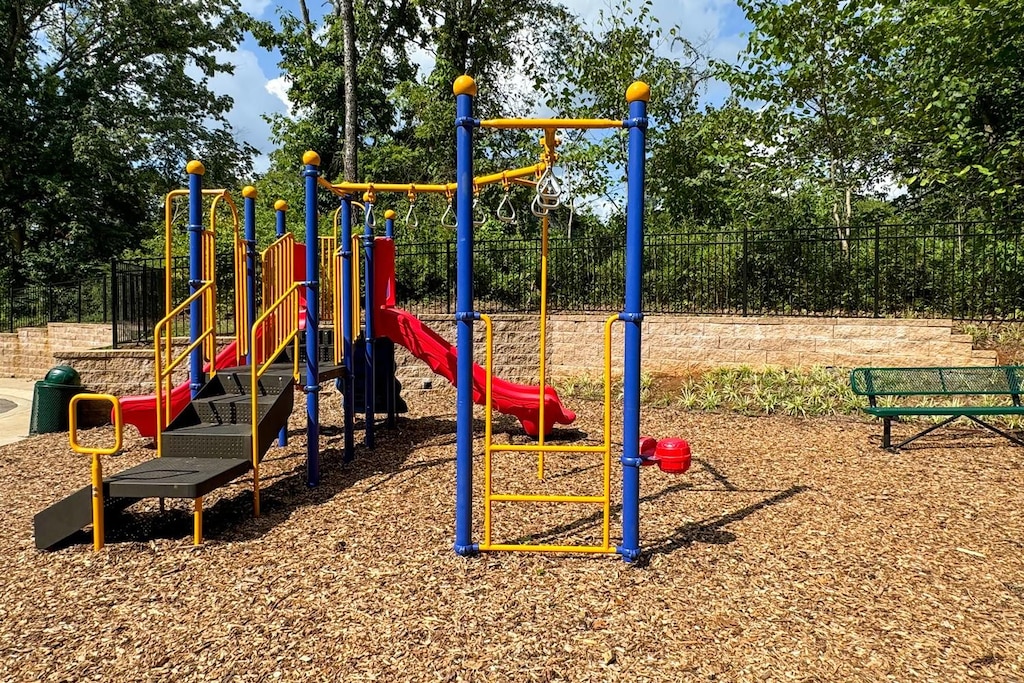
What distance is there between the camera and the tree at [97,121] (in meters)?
19.7

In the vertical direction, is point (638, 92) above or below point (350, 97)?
below

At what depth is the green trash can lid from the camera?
797 cm

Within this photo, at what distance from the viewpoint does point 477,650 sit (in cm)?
293

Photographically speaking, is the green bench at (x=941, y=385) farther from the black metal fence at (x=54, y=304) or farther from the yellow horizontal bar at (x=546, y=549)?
the black metal fence at (x=54, y=304)

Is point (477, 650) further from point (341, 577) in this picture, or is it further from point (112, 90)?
point (112, 90)

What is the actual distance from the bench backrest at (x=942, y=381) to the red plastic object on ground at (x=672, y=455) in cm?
358

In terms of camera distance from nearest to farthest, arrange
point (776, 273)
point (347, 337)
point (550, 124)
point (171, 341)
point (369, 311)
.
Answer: point (550, 124)
point (171, 341)
point (347, 337)
point (369, 311)
point (776, 273)

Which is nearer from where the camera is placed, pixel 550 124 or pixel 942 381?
pixel 550 124

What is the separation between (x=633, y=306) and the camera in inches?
147

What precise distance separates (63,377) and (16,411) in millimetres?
2658

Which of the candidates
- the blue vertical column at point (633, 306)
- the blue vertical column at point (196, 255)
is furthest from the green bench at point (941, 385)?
the blue vertical column at point (196, 255)

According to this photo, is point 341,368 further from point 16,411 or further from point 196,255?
point 16,411

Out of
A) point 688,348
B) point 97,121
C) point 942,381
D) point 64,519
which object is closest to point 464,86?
point 64,519

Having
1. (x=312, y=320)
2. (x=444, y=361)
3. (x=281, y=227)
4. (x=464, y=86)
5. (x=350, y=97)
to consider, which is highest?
(x=350, y=97)
